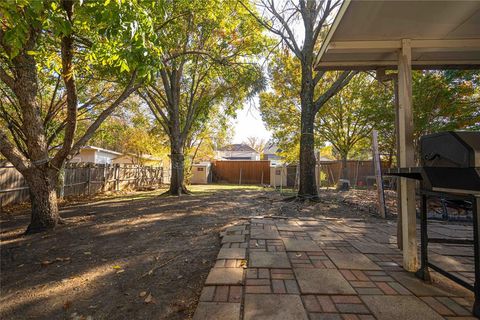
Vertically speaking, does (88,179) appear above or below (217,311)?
above

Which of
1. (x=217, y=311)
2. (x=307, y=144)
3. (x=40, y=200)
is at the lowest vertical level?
(x=217, y=311)

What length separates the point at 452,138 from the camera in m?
1.82

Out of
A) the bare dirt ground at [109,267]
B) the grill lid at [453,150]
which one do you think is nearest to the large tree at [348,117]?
the grill lid at [453,150]

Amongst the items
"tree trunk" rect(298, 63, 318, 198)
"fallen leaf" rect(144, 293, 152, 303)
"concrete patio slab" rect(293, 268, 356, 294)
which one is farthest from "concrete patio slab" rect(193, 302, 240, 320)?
"tree trunk" rect(298, 63, 318, 198)

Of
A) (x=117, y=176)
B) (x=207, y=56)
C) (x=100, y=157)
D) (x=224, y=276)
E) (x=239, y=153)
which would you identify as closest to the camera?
(x=224, y=276)

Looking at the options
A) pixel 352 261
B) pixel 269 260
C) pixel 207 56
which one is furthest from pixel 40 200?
pixel 207 56

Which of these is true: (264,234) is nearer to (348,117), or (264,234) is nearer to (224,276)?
(224,276)

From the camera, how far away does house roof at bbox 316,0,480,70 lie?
2.26 meters

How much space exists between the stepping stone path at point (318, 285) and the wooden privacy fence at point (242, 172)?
16.5 m

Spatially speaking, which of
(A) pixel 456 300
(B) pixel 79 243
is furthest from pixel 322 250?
(B) pixel 79 243

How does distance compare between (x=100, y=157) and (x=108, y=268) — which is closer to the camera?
(x=108, y=268)

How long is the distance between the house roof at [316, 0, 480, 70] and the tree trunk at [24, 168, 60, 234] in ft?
17.3

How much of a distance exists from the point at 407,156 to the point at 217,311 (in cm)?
241

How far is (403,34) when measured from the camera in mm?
2615
